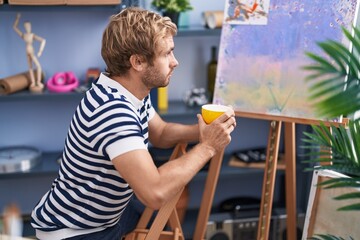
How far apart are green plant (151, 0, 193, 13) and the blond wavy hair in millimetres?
931

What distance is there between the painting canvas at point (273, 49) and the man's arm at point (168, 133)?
0.29m

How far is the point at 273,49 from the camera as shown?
184 cm

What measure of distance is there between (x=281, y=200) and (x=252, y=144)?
415mm

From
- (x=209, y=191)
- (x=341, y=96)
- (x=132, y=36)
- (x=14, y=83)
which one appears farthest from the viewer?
(x=14, y=83)

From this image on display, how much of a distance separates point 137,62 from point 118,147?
31cm

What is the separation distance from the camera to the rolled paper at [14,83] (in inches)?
89.1

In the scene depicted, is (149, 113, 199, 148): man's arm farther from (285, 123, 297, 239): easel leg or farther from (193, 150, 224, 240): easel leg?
(285, 123, 297, 239): easel leg

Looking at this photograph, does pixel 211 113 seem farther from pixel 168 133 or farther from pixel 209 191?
pixel 209 191

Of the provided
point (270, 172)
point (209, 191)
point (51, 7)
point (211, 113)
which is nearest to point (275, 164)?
point (270, 172)

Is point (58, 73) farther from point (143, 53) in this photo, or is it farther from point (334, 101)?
point (334, 101)

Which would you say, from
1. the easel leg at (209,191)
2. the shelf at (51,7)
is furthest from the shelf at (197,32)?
the easel leg at (209,191)

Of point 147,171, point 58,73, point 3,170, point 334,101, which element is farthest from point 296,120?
point 3,170

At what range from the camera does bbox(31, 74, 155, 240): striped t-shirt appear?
4.30 ft

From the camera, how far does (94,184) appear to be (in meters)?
1.45
